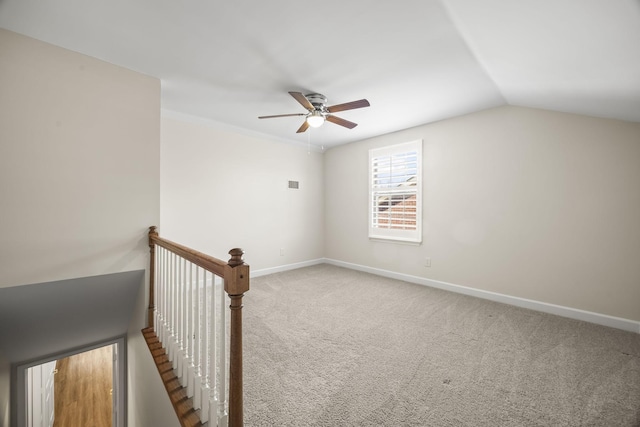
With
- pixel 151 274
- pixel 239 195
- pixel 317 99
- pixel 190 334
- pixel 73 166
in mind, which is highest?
pixel 317 99

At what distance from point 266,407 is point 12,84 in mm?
2832

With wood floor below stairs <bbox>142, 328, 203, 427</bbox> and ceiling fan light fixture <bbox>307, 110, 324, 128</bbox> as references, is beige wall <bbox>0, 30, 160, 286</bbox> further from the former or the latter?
ceiling fan light fixture <bbox>307, 110, 324, 128</bbox>

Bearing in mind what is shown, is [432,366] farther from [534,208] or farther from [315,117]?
[315,117]


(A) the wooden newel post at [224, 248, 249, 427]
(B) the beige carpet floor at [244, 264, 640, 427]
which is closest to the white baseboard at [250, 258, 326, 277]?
(B) the beige carpet floor at [244, 264, 640, 427]

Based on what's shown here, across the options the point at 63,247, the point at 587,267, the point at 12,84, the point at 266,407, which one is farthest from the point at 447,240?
the point at 12,84

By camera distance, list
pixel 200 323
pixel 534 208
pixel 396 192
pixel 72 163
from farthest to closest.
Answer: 1. pixel 396 192
2. pixel 534 208
3. pixel 72 163
4. pixel 200 323

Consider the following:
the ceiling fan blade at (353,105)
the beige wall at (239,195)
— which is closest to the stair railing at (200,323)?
the beige wall at (239,195)

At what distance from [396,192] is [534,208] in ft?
5.81

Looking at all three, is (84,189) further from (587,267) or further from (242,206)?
(587,267)

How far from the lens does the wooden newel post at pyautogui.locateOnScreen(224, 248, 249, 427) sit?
43.2 inches

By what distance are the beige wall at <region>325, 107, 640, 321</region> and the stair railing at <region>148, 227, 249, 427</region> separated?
124 inches

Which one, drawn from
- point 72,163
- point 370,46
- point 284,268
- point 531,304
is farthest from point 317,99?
point 531,304

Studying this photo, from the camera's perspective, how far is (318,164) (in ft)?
17.1

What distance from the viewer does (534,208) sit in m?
2.90
